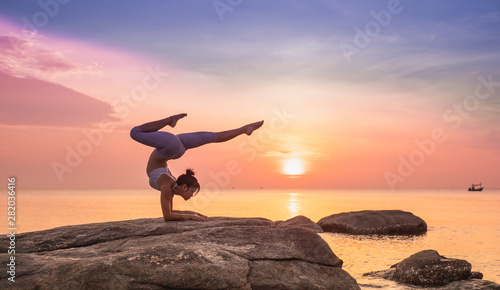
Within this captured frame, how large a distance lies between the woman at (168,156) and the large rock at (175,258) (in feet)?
1.84

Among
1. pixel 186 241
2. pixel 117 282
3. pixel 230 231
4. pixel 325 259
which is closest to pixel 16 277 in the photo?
pixel 117 282

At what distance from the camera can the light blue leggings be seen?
10883 millimetres

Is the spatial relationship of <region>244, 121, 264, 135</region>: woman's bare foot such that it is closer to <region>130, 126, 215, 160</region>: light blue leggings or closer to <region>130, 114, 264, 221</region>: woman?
<region>130, 114, 264, 221</region>: woman

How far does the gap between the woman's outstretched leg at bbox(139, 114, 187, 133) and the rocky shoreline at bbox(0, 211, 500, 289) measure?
2.38 m

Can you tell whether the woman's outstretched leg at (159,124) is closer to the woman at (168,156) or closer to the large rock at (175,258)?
the woman at (168,156)

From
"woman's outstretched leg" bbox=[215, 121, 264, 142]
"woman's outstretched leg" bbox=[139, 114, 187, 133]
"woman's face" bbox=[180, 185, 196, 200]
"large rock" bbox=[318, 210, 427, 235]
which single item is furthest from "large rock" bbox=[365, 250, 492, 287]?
"large rock" bbox=[318, 210, 427, 235]

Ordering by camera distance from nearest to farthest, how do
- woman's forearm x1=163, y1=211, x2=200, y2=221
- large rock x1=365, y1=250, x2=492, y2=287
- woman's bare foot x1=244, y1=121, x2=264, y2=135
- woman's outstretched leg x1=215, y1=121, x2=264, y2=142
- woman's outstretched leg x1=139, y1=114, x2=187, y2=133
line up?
woman's forearm x1=163, y1=211, x2=200, y2=221 < woman's outstretched leg x1=139, y1=114, x2=187, y2=133 < woman's outstretched leg x1=215, y1=121, x2=264, y2=142 < woman's bare foot x1=244, y1=121, x2=264, y2=135 < large rock x1=365, y1=250, x2=492, y2=287

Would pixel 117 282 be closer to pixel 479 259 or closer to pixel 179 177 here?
pixel 179 177

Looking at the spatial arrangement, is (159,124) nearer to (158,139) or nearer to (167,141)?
(158,139)

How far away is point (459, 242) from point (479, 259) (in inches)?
252

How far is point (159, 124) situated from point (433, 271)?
10831 millimetres

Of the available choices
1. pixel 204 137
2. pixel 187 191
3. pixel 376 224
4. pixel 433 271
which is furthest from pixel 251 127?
pixel 376 224

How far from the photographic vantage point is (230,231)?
9648 millimetres

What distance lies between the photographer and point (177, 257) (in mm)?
7734
